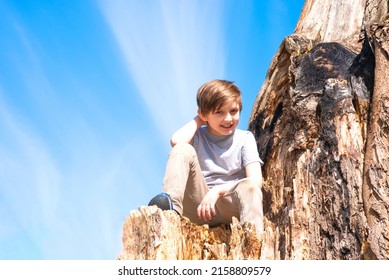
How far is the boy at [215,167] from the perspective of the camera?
15.8 ft

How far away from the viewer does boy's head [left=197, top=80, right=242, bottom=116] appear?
203 inches

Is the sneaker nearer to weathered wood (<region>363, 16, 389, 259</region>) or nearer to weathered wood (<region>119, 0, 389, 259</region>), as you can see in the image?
weathered wood (<region>119, 0, 389, 259</region>)

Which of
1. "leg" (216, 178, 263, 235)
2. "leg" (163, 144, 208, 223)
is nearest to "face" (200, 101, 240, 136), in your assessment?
"leg" (163, 144, 208, 223)

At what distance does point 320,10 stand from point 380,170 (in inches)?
128

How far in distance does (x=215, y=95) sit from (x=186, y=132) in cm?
49

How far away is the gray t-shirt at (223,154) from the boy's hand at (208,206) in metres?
0.42

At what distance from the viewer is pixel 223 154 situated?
18.0 ft

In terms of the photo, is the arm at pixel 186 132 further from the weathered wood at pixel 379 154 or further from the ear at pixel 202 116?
the weathered wood at pixel 379 154

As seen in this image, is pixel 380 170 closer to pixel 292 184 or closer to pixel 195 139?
pixel 292 184

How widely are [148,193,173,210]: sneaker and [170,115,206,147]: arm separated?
2.61ft

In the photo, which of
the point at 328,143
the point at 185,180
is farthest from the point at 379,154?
the point at 185,180

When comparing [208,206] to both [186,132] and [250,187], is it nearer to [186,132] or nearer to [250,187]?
[250,187]
